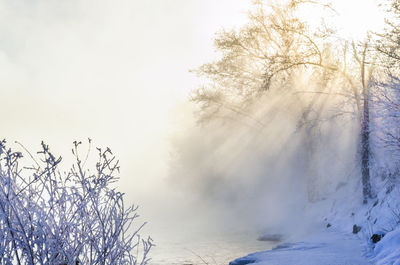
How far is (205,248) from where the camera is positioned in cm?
1145

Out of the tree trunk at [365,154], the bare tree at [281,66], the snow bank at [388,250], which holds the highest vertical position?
the bare tree at [281,66]

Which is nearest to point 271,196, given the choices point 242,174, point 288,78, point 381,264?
point 242,174

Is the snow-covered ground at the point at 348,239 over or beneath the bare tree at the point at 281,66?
beneath

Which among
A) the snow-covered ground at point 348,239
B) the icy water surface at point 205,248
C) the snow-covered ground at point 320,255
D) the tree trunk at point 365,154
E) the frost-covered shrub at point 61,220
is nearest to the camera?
the frost-covered shrub at point 61,220

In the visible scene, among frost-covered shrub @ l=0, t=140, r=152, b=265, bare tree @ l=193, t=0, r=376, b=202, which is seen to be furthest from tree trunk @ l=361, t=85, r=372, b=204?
frost-covered shrub @ l=0, t=140, r=152, b=265

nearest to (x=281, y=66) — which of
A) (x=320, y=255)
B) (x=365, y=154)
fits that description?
(x=365, y=154)

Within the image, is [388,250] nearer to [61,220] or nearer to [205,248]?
[61,220]

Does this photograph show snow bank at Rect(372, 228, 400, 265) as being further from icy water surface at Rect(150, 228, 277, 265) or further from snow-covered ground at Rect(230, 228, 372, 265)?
icy water surface at Rect(150, 228, 277, 265)

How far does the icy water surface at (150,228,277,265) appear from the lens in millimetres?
9555

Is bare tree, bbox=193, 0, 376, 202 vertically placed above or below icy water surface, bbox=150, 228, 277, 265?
above

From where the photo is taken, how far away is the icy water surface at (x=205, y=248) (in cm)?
955

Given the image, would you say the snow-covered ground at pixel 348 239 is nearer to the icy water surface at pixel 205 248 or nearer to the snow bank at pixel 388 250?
the snow bank at pixel 388 250

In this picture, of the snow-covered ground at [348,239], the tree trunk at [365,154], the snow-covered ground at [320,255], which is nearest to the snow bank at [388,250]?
the snow-covered ground at [348,239]

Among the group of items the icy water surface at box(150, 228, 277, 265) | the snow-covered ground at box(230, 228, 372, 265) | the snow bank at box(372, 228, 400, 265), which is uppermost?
the icy water surface at box(150, 228, 277, 265)
